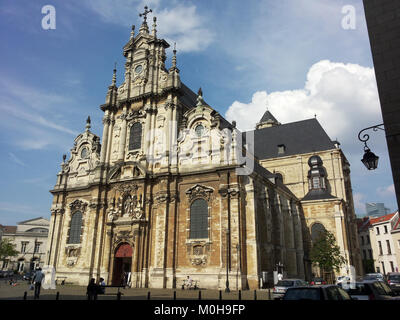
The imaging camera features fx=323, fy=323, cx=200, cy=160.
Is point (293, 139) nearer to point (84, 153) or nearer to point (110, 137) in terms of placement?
point (110, 137)

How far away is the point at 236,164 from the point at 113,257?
13718mm

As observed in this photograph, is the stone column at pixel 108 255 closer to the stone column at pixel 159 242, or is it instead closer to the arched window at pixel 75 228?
the arched window at pixel 75 228

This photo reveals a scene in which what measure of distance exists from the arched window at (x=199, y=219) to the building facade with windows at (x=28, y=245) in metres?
45.3

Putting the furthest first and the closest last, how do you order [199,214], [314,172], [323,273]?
[314,172], [323,273], [199,214]

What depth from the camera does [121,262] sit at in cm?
2925

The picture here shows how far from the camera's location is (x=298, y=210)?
126 feet

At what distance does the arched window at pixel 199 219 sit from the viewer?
2589cm

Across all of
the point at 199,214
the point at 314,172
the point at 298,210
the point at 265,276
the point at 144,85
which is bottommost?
the point at 265,276

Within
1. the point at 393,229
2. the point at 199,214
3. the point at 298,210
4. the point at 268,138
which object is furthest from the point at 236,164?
the point at 393,229

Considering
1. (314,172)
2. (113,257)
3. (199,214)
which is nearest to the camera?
(199,214)

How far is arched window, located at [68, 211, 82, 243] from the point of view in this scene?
31878mm

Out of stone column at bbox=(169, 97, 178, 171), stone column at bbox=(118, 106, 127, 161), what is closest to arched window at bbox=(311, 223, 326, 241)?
stone column at bbox=(169, 97, 178, 171)

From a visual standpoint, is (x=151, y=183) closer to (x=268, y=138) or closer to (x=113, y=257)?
(x=113, y=257)

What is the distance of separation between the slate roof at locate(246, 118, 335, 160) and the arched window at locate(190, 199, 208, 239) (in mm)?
23330
